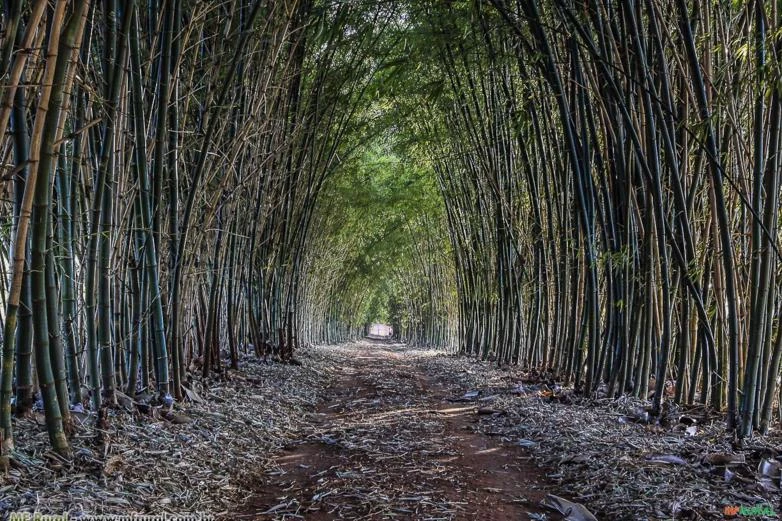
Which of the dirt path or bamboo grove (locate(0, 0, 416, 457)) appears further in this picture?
the dirt path

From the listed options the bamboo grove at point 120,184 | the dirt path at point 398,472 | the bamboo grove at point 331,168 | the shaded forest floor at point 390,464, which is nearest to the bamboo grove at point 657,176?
the bamboo grove at point 331,168

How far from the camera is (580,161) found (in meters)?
3.68

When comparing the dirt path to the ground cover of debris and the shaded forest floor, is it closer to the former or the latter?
the shaded forest floor

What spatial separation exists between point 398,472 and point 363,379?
3468 millimetres

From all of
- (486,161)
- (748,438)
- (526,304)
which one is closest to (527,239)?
(486,161)

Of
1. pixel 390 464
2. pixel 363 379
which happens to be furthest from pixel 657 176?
pixel 363 379

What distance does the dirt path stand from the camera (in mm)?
1869

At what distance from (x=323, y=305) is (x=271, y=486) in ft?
47.2

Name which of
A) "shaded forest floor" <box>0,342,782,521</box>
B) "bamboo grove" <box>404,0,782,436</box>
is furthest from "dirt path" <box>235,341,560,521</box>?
"bamboo grove" <box>404,0,782,436</box>

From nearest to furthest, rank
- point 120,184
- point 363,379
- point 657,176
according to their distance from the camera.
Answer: point 120,184 < point 657,176 < point 363,379

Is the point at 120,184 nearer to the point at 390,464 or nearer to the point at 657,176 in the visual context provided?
the point at 390,464

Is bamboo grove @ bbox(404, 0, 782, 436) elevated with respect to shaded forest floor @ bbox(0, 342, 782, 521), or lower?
elevated

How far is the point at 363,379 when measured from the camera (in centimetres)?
571

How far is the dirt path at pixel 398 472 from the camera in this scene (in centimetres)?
187
